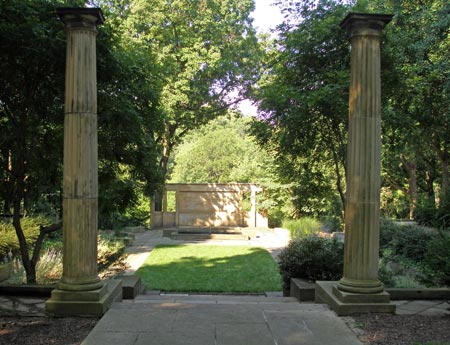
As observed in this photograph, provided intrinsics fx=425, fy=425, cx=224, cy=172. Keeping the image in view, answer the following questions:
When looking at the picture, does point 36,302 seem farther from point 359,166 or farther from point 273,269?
point 273,269

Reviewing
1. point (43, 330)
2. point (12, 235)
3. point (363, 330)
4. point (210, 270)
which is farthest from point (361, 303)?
point (12, 235)

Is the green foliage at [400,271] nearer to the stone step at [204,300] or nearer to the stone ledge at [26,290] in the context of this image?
the stone step at [204,300]

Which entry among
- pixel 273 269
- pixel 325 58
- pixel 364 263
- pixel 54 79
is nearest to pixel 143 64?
pixel 54 79

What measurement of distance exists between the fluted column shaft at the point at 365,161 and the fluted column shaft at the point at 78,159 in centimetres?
324

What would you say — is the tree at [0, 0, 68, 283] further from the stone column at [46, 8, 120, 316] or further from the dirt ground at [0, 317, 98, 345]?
the dirt ground at [0, 317, 98, 345]

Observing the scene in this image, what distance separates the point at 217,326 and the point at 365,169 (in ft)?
8.52

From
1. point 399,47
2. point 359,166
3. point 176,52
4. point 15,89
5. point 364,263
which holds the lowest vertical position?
point 364,263

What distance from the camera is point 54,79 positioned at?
22.1 ft

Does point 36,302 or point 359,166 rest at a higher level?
point 359,166

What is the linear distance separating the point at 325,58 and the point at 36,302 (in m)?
6.80

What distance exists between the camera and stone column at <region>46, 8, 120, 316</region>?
16.8 feet

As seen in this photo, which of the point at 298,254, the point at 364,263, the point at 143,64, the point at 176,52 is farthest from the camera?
the point at 176,52

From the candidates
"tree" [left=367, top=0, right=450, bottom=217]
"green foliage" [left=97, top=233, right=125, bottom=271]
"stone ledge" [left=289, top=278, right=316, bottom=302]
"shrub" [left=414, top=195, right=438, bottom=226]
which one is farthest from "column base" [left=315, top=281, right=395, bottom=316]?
"shrub" [left=414, top=195, right=438, bottom=226]

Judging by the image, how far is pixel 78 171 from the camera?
512 centimetres
